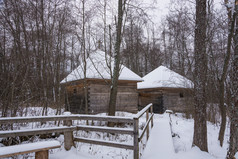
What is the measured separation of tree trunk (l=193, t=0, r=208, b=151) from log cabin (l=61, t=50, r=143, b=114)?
24.8 ft

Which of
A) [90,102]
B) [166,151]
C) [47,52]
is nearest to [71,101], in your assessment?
[90,102]

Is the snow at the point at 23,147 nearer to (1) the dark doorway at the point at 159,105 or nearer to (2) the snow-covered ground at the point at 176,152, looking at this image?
(2) the snow-covered ground at the point at 176,152

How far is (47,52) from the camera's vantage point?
10719 mm

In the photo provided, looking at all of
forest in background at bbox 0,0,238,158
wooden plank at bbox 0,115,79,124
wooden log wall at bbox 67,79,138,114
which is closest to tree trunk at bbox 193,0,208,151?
forest in background at bbox 0,0,238,158

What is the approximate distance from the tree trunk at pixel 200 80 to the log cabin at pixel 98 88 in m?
7.57

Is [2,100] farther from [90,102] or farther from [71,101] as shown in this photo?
[71,101]

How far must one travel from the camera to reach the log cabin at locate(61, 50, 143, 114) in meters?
13.5

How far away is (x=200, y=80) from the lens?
546cm

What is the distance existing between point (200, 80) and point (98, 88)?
380 inches

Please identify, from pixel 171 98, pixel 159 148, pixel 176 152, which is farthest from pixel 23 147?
pixel 171 98

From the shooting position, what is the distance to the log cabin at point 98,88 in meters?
13.5

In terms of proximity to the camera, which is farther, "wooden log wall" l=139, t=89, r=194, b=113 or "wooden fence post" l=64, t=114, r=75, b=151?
"wooden log wall" l=139, t=89, r=194, b=113

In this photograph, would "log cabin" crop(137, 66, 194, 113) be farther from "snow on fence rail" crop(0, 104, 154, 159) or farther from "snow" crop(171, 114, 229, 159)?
"snow on fence rail" crop(0, 104, 154, 159)

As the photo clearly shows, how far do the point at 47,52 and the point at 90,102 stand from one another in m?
5.09
